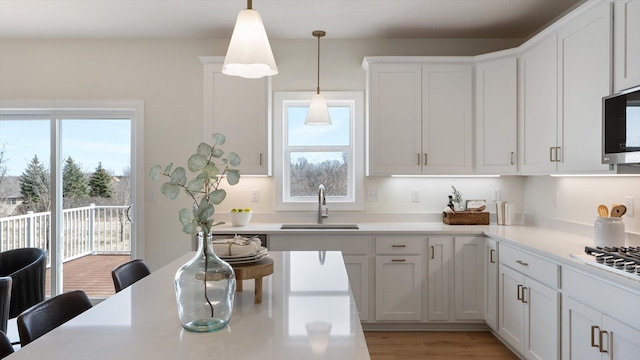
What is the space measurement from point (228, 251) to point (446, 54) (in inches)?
128

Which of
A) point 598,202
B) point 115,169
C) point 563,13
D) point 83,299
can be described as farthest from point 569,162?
point 115,169

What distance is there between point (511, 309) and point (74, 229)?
13.0ft

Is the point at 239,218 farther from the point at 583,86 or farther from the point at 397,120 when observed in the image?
the point at 583,86

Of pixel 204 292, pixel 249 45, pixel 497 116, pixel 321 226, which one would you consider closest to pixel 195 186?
pixel 204 292

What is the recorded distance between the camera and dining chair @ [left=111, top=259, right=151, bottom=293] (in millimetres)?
1959

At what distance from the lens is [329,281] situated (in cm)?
181

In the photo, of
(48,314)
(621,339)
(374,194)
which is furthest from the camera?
(374,194)

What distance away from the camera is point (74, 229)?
416cm

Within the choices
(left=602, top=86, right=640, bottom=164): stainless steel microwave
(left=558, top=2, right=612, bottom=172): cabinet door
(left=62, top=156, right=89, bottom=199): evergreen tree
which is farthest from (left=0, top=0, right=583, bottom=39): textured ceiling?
(left=602, top=86, right=640, bottom=164): stainless steel microwave

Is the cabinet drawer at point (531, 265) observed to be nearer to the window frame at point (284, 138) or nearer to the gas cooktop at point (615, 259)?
the gas cooktop at point (615, 259)

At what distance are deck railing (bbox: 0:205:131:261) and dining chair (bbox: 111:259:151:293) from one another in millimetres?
2175

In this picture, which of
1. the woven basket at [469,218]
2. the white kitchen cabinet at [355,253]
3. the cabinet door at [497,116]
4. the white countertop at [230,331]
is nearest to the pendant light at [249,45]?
the white countertop at [230,331]

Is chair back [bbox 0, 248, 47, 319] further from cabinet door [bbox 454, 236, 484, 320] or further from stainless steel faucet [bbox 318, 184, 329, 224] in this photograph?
cabinet door [bbox 454, 236, 484, 320]

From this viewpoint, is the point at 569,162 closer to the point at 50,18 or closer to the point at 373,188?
the point at 373,188
